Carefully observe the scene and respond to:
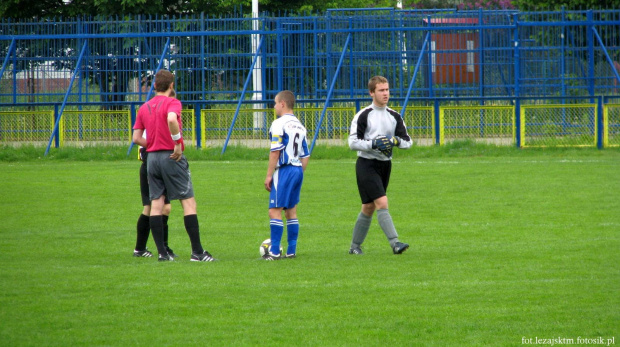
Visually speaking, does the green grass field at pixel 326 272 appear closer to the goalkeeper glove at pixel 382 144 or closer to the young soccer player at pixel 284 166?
the young soccer player at pixel 284 166

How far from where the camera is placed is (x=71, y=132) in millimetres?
23984

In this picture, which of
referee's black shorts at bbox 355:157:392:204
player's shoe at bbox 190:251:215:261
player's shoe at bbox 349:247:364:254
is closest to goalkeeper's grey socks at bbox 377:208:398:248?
referee's black shorts at bbox 355:157:392:204

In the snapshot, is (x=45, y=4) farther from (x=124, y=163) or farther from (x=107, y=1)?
(x=124, y=163)

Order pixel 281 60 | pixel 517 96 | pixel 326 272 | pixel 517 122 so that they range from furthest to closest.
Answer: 1. pixel 281 60
2. pixel 517 96
3. pixel 517 122
4. pixel 326 272

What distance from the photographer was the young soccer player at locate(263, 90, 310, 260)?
883cm

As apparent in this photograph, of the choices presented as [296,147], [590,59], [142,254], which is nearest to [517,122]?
[590,59]

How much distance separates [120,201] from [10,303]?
24.4ft

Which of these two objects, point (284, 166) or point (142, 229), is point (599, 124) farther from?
point (142, 229)

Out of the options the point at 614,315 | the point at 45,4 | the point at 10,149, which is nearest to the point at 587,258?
the point at 614,315

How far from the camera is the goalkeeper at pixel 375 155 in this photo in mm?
9047

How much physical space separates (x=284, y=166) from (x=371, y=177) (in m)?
0.89

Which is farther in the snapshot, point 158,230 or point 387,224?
point 387,224

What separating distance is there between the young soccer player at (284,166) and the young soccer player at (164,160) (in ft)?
2.37

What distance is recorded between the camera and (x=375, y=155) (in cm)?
916
